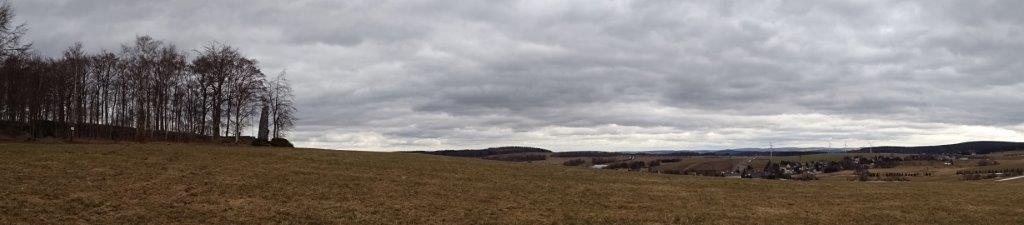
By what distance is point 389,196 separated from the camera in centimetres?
2602

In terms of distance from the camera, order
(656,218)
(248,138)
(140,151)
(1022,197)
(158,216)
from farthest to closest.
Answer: (248,138) < (140,151) < (1022,197) < (656,218) < (158,216)

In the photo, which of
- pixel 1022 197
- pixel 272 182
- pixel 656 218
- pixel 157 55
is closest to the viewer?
pixel 656 218

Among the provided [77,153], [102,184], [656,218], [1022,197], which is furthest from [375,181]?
[1022,197]

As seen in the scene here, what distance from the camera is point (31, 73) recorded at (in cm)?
6219

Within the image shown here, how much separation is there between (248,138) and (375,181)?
140 feet

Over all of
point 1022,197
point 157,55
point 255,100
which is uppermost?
point 157,55

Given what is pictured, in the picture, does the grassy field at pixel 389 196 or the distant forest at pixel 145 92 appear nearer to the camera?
the grassy field at pixel 389 196

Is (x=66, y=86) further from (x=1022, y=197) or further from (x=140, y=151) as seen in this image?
(x=1022, y=197)

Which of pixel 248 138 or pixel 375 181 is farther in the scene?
pixel 248 138

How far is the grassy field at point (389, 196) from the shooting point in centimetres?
2084

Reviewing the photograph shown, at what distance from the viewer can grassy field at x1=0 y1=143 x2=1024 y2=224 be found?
68.4 ft

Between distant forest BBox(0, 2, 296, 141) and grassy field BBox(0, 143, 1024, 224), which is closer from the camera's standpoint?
grassy field BBox(0, 143, 1024, 224)

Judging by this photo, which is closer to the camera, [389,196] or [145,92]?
[389,196]

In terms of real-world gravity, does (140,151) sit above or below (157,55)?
below
